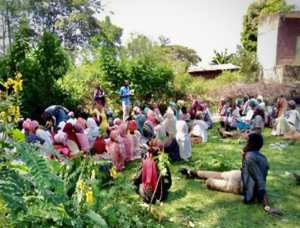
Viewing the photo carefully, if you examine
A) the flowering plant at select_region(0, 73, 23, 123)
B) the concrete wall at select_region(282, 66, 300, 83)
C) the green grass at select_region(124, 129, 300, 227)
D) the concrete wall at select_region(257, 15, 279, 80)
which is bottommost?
the green grass at select_region(124, 129, 300, 227)

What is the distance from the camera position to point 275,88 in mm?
20984

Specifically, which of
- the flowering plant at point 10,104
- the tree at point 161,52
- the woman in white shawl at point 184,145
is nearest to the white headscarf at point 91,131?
the woman in white shawl at point 184,145

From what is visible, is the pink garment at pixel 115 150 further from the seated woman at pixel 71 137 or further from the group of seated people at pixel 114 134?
the seated woman at pixel 71 137

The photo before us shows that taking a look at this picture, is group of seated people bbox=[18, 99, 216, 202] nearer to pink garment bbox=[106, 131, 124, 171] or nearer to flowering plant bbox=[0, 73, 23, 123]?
pink garment bbox=[106, 131, 124, 171]

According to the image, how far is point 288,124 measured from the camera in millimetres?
12812

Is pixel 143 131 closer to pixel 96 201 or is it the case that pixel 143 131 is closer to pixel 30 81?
pixel 30 81

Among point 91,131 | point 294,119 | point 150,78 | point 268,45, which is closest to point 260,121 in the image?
point 294,119

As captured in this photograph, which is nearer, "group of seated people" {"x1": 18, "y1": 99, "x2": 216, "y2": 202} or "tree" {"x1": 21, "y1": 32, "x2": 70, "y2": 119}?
"group of seated people" {"x1": 18, "y1": 99, "x2": 216, "y2": 202}

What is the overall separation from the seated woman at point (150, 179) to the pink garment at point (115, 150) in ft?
7.00

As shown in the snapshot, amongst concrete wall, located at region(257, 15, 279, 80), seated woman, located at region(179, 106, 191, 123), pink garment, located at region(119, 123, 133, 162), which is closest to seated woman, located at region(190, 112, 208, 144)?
seated woman, located at region(179, 106, 191, 123)

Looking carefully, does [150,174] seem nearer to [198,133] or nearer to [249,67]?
[198,133]

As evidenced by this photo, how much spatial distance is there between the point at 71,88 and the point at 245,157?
10.4 meters

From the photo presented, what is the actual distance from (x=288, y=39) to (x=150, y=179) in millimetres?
20602

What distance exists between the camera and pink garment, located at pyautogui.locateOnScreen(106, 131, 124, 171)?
8953mm
